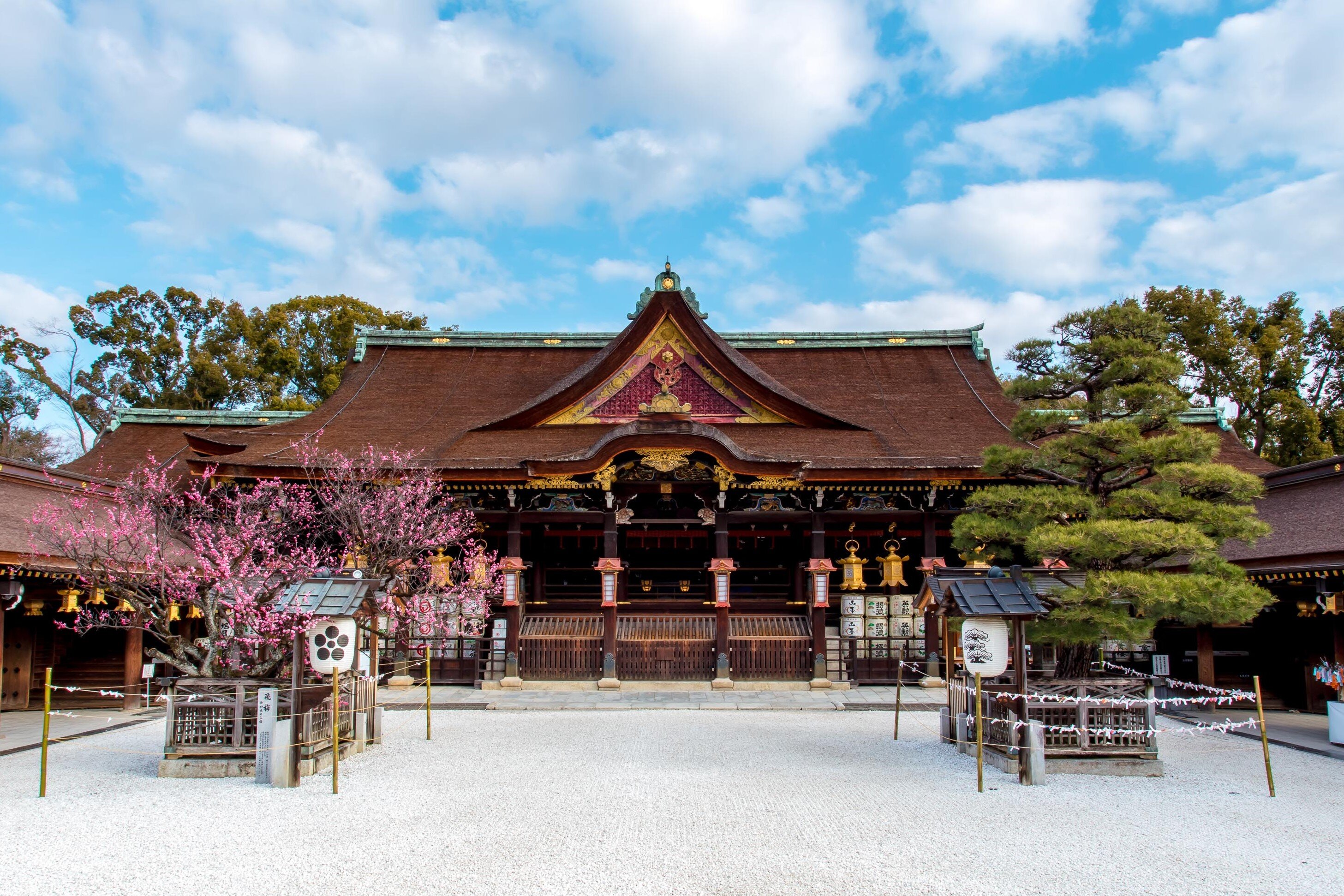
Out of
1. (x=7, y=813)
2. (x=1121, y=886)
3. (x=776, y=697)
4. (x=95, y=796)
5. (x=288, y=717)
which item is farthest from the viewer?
(x=776, y=697)

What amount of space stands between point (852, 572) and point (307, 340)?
1075 inches

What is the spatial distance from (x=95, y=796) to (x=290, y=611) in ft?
7.90

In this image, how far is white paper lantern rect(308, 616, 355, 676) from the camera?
9.64 metres

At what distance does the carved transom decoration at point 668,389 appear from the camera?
60.1ft

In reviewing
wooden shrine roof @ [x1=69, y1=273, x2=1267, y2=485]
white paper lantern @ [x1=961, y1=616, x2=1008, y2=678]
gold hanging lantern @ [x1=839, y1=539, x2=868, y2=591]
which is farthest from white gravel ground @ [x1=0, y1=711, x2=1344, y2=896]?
gold hanging lantern @ [x1=839, y1=539, x2=868, y2=591]

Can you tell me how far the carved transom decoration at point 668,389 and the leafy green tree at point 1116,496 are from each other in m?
7.45

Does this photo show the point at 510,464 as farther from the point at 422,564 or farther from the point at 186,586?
the point at 186,586

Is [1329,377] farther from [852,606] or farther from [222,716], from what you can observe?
[222,716]

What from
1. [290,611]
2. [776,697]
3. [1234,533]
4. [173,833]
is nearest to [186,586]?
[290,611]

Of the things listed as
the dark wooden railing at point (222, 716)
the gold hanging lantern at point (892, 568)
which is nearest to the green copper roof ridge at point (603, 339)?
the gold hanging lantern at point (892, 568)

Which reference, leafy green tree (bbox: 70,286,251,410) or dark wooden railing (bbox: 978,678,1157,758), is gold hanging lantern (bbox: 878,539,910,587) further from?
leafy green tree (bbox: 70,286,251,410)

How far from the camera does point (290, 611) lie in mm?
9406

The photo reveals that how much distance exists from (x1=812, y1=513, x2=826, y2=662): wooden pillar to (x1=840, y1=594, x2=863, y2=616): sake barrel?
32.0 inches

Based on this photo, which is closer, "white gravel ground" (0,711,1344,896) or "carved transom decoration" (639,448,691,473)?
"white gravel ground" (0,711,1344,896)
